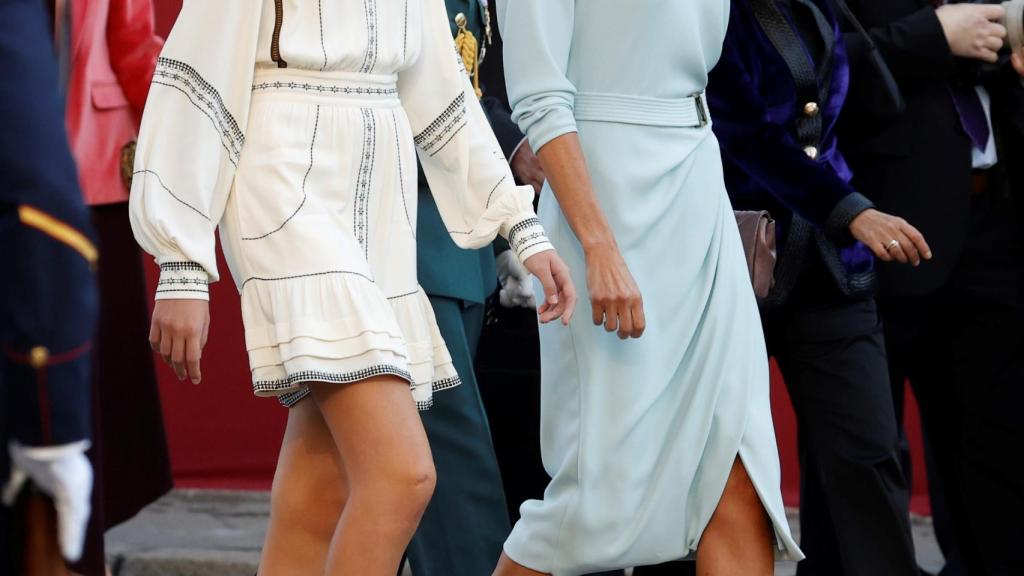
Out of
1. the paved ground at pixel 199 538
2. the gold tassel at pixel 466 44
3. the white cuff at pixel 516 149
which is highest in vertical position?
the gold tassel at pixel 466 44

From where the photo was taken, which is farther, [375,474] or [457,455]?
[457,455]

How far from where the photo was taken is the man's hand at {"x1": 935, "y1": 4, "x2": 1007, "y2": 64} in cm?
435

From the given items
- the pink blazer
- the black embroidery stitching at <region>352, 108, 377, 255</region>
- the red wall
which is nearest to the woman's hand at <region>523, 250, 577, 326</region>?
the black embroidery stitching at <region>352, 108, 377, 255</region>

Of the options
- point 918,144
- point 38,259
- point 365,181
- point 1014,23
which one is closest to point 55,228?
point 38,259

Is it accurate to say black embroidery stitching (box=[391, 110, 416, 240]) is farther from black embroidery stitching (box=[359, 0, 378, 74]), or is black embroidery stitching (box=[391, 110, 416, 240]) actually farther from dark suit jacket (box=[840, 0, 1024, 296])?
dark suit jacket (box=[840, 0, 1024, 296])

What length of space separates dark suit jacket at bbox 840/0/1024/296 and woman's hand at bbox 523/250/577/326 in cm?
145

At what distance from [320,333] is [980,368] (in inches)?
84.9

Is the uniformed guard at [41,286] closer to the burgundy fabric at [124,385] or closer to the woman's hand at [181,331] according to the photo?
the woman's hand at [181,331]

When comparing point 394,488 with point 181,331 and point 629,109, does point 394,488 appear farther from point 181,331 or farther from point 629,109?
point 629,109

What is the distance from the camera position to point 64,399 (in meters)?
1.89

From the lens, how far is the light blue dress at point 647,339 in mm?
3408

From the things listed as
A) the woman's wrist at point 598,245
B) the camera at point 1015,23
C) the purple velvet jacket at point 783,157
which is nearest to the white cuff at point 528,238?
the woman's wrist at point 598,245

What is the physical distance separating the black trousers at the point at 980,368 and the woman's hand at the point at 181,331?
2.17 meters

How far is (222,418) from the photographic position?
6117 millimetres
